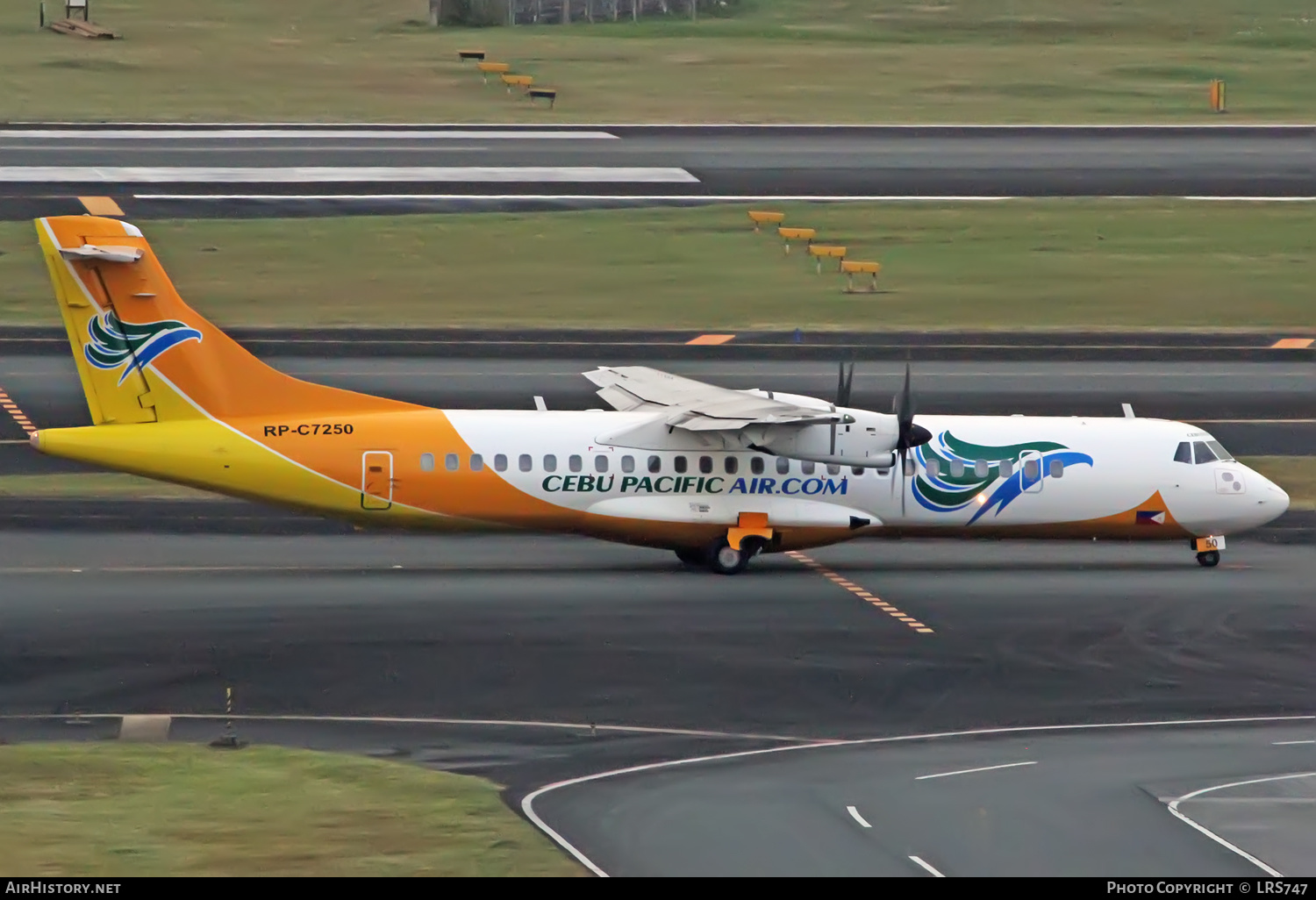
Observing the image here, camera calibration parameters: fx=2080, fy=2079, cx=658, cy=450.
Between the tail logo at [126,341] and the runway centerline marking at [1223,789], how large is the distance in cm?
1838

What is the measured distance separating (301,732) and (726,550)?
11.5 m

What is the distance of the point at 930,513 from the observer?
119 ft

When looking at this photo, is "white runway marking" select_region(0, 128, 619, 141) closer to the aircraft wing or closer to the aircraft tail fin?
the aircraft wing

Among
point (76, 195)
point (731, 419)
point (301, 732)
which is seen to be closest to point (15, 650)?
point (301, 732)

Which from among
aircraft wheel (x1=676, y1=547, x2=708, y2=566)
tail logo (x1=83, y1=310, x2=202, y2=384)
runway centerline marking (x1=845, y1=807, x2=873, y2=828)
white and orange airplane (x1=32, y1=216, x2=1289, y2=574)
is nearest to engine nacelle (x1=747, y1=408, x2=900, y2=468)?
white and orange airplane (x1=32, y1=216, x2=1289, y2=574)

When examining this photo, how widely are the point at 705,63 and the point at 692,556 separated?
54.7 meters

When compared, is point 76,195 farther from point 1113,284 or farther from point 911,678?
point 911,678

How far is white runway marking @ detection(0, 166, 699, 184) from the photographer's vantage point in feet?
221

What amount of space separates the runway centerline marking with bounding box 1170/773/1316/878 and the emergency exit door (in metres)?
15.5

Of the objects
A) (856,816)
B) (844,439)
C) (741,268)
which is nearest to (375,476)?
(844,439)

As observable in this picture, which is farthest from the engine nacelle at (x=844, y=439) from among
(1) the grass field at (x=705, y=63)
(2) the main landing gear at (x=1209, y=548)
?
(1) the grass field at (x=705, y=63)

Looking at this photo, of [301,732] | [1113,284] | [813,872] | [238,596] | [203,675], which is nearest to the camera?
[813,872]

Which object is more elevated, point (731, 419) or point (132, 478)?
point (731, 419)

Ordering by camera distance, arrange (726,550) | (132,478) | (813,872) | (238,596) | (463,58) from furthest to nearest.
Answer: (463,58)
(132,478)
(726,550)
(238,596)
(813,872)
